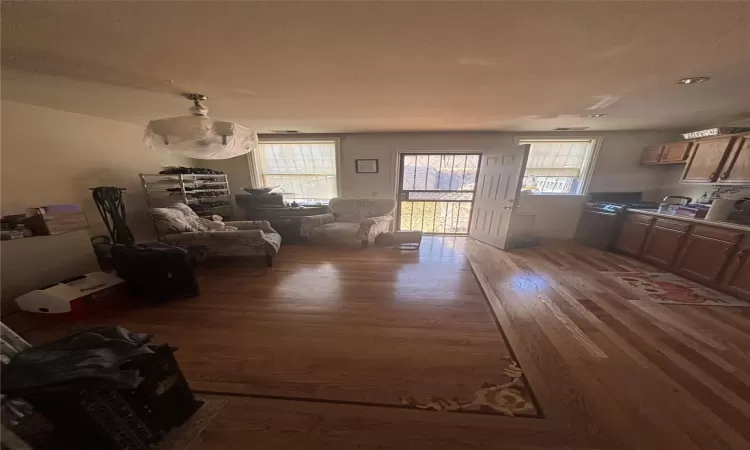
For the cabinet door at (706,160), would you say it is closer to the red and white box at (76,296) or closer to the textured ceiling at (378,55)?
the textured ceiling at (378,55)

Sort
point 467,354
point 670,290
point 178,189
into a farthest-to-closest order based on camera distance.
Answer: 1. point 178,189
2. point 670,290
3. point 467,354

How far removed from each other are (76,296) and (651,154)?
7.43 m

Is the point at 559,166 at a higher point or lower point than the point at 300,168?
higher

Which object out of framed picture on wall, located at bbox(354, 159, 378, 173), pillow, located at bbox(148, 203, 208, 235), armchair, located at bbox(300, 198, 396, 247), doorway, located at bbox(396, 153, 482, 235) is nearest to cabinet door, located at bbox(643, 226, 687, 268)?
doorway, located at bbox(396, 153, 482, 235)

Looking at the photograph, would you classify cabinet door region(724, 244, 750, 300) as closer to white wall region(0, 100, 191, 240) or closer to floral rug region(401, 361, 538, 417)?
floral rug region(401, 361, 538, 417)

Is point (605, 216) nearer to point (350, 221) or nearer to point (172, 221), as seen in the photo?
point (350, 221)

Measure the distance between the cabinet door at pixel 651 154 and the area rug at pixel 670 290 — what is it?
1941 millimetres

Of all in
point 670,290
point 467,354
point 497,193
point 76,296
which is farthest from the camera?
point 497,193

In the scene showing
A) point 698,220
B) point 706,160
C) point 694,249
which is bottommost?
point 694,249

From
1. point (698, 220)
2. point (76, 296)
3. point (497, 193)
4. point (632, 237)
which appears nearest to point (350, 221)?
point (497, 193)

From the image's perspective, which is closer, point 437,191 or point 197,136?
point 197,136

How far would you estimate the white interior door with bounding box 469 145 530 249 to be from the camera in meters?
3.39

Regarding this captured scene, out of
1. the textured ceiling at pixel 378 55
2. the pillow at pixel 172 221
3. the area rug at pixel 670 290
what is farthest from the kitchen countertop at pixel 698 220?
the pillow at pixel 172 221

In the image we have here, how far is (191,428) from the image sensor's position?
1.16m
